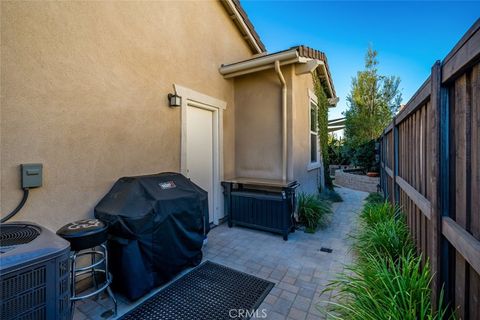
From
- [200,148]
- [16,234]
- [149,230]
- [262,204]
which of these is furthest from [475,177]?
[200,148]

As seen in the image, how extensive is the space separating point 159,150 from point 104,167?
35.5 inches

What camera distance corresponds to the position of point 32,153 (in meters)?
Result: 2.21

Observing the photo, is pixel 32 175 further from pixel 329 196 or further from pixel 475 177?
pixel 329 196

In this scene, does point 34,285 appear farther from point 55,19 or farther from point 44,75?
point 55,19

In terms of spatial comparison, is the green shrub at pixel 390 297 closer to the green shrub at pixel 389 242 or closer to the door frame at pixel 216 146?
the green shrub at pixel 389 242

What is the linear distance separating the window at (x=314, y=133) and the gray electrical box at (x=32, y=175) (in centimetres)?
619

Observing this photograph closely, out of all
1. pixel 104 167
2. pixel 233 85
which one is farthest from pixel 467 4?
pixel 104 167

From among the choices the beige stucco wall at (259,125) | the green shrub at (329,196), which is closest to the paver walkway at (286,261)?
the beige stucco wall at (259,125)

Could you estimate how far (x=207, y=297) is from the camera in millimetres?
2525

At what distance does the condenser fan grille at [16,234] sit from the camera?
4.72ft

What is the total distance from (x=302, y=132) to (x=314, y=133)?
4.93ft

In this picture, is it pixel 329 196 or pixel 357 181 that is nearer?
pixel 329 196

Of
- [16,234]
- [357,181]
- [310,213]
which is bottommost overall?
[310,213]

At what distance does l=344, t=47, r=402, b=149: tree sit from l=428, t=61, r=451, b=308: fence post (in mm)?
10985
